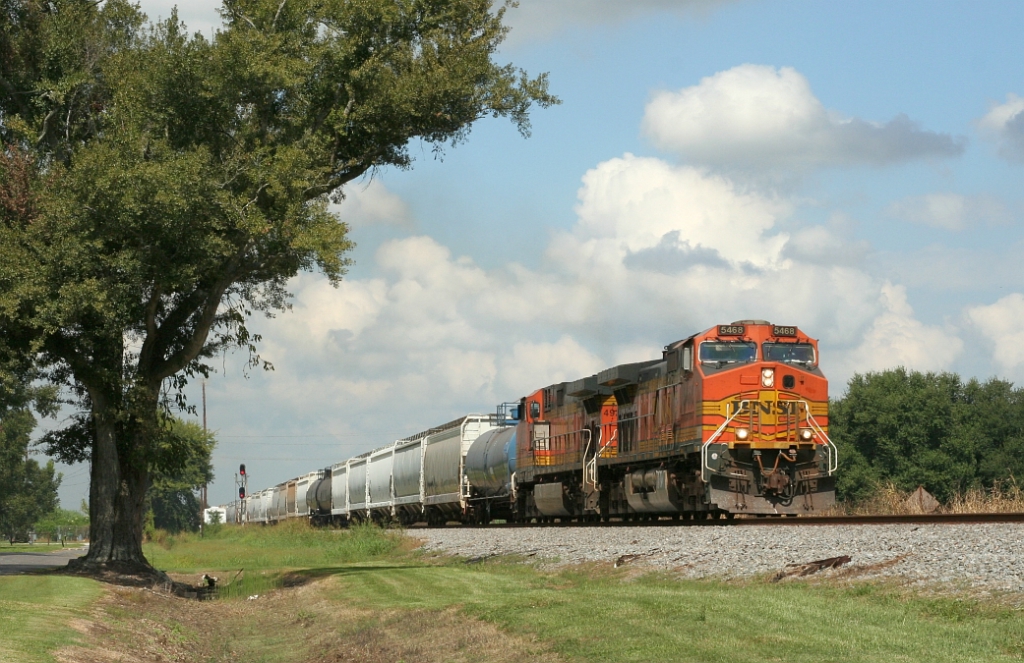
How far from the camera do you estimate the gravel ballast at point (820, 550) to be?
14.1m

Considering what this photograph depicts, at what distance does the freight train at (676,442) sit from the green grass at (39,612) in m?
13.6

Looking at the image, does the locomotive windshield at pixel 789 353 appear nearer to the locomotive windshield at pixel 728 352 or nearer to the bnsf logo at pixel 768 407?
the locomotive windshield at pixel 728 352

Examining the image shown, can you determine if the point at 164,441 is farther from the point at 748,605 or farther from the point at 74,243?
the point at 748,605

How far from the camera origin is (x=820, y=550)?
1738 cm

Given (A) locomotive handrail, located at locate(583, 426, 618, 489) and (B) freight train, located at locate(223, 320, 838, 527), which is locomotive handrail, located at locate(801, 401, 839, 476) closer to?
(B) freight train, located at locate(223, 320, 838, 527)

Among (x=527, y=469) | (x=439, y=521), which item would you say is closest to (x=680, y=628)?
(x=527, y=469)

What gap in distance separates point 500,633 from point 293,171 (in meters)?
12.0

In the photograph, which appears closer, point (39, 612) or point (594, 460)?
point (39, 612)

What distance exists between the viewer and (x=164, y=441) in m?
25.8

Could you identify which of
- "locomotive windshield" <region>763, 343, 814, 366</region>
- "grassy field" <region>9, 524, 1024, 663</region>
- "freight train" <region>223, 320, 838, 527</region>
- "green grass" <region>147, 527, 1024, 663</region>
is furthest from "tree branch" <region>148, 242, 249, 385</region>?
"locomotive windshield" <region>763, 343, 814, 366</region>

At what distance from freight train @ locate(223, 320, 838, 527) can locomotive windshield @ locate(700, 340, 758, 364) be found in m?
0.02

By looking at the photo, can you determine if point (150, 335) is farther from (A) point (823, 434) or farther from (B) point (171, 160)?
(A) point (823, 434)

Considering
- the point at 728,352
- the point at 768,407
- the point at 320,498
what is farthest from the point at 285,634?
the point at 320,498

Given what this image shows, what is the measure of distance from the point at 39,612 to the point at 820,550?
36.9 ft
